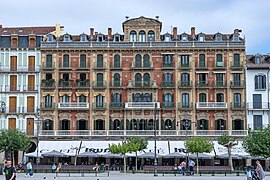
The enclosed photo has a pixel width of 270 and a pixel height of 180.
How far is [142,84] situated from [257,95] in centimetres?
1304

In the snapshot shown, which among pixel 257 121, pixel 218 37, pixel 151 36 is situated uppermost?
pixel 151 36

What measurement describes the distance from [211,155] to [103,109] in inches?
552

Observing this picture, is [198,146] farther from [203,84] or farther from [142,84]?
[142,84]

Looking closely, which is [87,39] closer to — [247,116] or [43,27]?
[43,27]

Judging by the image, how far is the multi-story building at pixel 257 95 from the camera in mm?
58094

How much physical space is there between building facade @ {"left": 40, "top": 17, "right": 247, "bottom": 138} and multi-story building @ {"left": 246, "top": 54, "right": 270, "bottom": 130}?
78 cm

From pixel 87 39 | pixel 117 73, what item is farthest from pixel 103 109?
pixel 87 39

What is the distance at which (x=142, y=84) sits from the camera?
59094 mm

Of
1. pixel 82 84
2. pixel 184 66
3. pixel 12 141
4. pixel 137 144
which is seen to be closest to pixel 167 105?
pixel 184 66

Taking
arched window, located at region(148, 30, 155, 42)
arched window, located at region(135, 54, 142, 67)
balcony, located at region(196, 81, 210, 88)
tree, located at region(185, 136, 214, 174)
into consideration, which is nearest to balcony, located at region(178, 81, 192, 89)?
balcony, located at region(196, 81, 210, 88)

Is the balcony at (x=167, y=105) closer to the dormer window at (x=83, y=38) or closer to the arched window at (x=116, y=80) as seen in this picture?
the arched window at (x=116, y=80)

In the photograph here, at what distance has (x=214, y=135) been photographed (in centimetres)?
5741

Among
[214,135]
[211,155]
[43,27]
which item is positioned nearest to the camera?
[211,155]

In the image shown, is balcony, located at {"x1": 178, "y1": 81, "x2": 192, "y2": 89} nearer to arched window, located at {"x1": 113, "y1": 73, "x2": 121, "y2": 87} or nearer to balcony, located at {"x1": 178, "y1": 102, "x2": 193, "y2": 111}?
balcony, located at {"x1": 178, "y1": 102, "x2": 193, "y2": 111}
